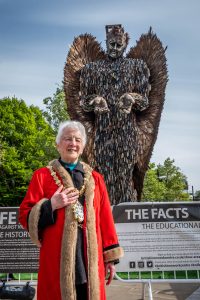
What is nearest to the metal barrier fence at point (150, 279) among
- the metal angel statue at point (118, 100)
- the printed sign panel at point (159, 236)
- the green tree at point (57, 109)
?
the printed sign panel at point (159, 236)

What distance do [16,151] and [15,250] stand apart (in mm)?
19653

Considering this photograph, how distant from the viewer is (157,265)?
14.8ft

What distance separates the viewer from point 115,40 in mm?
7559

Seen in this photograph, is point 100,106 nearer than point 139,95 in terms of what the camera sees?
Yes

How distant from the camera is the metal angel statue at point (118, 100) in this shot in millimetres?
7039

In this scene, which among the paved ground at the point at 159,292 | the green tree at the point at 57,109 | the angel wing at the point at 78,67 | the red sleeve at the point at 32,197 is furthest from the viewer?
the green tree at the point at 57,109

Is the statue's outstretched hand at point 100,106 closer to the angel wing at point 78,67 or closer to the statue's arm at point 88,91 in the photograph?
the statue's arm at point 88,91

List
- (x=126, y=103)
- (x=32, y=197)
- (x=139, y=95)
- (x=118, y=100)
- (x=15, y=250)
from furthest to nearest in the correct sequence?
(x=139, y=95) < (x=118, y=100) < (x=126, y=103) < (x=15, y=250) < (x=32, y=197)

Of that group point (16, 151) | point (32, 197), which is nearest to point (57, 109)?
point (16, 151)

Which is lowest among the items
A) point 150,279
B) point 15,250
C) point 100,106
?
point 150,279

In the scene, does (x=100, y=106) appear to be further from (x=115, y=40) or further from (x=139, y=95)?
(x=115, y=40)

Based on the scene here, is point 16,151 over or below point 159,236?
over

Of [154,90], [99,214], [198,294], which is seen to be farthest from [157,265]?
[154,90]

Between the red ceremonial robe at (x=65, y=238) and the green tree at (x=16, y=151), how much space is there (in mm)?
20144
